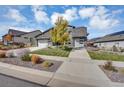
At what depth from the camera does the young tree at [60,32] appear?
4289 millimetres

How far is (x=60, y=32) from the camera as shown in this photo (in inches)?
171

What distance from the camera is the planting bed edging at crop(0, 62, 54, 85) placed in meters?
4.00

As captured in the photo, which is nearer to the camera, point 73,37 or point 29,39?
point 73,37

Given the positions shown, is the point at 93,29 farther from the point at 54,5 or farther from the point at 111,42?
the point at 54,5

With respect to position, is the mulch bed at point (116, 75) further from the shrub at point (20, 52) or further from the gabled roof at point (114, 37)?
the shrub at point (20, 52)

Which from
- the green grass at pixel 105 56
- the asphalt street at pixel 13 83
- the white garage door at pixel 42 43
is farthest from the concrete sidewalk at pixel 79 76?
the white garage door at pixel 42 43

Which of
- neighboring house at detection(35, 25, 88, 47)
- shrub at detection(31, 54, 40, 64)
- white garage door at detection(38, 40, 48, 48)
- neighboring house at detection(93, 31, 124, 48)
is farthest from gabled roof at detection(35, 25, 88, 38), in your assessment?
shrub at detection(31, 54, 40, 64)

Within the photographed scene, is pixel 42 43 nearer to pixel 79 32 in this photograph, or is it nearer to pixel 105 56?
pixel 79 32

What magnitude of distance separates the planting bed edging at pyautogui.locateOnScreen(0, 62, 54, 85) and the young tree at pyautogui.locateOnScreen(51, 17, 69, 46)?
0.93 m

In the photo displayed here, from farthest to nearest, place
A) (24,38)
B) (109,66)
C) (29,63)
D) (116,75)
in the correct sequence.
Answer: (24,38) < (29,63) < (109,66) < (116,75)

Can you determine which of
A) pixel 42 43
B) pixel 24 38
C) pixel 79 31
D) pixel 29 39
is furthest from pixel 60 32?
pixel 24 38

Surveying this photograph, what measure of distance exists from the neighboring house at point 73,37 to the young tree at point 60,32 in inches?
4.6

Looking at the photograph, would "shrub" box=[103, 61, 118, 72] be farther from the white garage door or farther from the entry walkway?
the white garage door

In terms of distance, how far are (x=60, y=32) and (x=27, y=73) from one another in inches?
57.4
